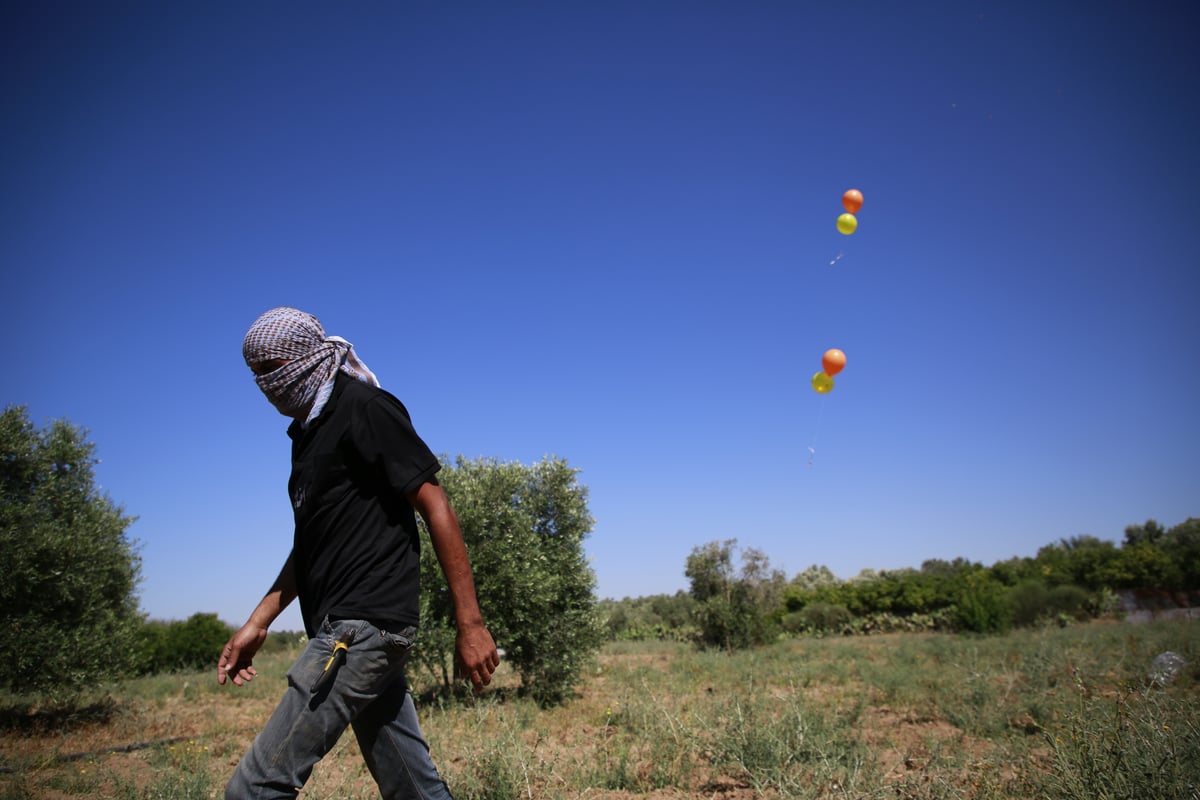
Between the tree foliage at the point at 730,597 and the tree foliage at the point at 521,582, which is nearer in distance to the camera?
the tree foliage at the point at 521,582

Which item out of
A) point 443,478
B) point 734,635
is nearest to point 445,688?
point 443,478

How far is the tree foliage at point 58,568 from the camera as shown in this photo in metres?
7.86

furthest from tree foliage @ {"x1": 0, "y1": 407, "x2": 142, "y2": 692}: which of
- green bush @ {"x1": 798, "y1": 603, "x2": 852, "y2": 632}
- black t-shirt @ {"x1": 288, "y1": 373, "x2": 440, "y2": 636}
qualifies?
green bush @ {"x1": 798, "y1": 603, "x2": 852, "y2": 632}

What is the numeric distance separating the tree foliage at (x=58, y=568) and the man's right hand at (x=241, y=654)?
7.79m

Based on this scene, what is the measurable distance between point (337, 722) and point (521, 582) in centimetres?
747

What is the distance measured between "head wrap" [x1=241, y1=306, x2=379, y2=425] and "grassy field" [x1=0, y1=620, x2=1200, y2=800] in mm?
2215

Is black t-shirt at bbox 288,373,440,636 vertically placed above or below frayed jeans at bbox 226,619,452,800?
above

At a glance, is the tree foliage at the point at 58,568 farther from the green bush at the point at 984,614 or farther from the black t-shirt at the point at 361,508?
the green bush at the point at 984,614

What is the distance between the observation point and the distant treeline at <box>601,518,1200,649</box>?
1833cm

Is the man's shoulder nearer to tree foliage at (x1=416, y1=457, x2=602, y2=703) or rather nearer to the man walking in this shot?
the man walking

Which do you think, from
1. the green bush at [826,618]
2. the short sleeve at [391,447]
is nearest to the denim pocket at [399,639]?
the short sleeve at [391,447]

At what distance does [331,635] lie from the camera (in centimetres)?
196

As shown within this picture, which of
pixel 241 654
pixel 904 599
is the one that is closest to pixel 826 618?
pixel 904 599

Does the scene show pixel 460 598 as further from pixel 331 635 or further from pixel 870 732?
pixel 870 732
